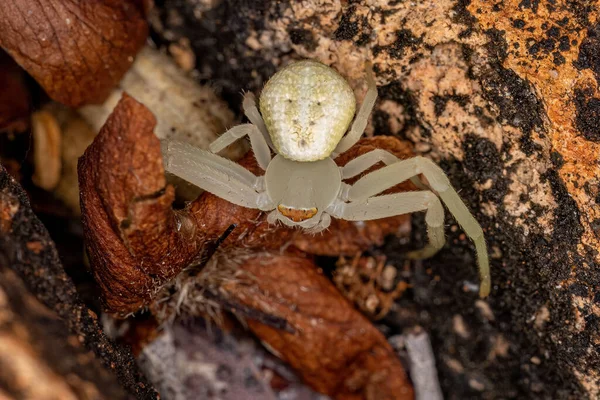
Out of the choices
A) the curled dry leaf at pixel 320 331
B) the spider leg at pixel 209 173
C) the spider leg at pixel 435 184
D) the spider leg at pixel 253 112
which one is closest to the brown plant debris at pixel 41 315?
the spider leg at pixel 209 173

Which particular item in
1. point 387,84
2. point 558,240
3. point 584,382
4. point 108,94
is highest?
point 108,94

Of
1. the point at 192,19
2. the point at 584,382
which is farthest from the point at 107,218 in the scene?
the point at 584,382

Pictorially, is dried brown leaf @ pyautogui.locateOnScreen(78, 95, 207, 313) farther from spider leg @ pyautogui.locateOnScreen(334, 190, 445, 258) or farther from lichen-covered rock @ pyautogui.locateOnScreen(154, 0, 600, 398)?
lichen-covered rock @ pyautogui.locateOnScreen(154, 0, 600, 398)

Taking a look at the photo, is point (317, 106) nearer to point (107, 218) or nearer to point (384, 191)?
point (384, 191)

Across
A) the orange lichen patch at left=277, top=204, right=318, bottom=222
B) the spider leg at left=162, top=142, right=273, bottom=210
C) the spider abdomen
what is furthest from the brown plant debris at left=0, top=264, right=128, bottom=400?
the spider abdomen

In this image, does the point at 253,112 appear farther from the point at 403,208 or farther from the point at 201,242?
the point at 403,208

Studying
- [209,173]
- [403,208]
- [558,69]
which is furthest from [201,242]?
[558,69]
